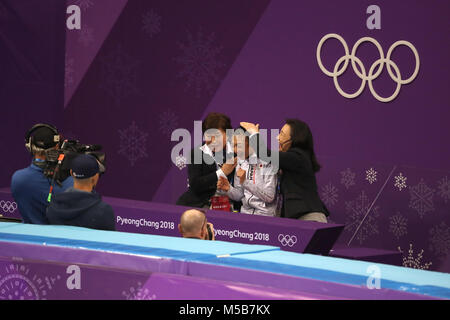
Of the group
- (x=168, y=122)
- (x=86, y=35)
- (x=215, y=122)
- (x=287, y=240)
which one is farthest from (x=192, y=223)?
(x=86, y=35)

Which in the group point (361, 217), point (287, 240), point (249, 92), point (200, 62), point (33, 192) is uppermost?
point (200, 62)

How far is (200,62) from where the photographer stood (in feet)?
30.3

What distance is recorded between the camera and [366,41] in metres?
7.87

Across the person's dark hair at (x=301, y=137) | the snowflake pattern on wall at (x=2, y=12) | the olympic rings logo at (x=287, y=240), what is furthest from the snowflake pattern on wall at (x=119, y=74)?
the olympic rings logo at (x=287, y=240)

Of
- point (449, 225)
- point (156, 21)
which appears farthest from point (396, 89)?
point (156, 21)

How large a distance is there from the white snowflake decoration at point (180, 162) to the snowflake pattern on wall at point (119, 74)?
106 cm

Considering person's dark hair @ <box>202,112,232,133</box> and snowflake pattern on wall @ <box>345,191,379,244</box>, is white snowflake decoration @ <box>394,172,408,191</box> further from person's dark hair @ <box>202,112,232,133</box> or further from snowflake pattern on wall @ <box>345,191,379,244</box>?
person's dark hair @ <box>202,112,232,133</box>

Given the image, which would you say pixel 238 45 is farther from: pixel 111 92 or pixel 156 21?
pixel 111 92

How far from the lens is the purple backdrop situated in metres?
7.55

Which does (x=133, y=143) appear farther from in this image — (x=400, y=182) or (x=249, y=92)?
(x=400, y=182)

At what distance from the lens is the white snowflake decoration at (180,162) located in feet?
30.8

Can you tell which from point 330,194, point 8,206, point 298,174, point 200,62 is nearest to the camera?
point 298,174

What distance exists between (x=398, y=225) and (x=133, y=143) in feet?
11.7
